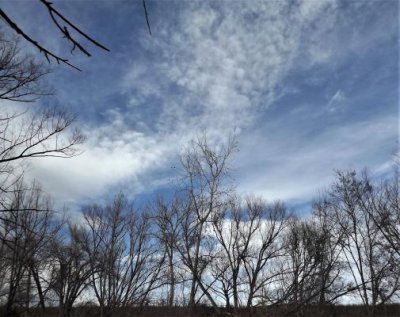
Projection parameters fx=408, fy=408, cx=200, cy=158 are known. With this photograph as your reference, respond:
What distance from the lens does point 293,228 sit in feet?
90.4

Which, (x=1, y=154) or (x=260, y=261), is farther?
(x=260, y=261)

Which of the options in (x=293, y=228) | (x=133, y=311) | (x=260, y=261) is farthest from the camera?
(x=133, y=311)

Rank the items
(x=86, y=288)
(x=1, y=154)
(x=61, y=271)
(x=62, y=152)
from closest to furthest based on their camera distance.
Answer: (x=62, y=152) < (x=1, y=154) < (x=61, y=271) < (x=86, y=288)

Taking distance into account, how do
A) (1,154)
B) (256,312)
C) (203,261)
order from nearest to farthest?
(1,154), (256,312), (203,261)

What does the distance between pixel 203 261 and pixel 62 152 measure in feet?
50.5

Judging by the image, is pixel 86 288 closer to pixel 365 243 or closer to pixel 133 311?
pixel 133 311

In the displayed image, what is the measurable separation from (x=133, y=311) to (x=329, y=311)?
1591cm

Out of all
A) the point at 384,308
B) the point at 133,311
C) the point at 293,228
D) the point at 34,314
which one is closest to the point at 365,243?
the point at 384,308

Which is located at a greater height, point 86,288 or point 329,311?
point 86,288

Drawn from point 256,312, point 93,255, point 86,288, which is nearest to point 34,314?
point 86,288

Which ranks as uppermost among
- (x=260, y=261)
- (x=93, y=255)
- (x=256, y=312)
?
(x=93, y=255)

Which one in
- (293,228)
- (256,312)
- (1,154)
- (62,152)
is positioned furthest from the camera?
(293,228)

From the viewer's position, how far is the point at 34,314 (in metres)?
34.8

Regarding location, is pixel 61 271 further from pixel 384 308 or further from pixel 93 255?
pixel 384 308
